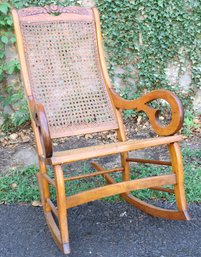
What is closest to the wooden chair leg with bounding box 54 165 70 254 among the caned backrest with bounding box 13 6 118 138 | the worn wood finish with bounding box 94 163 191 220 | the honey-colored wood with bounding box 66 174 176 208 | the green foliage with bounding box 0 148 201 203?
the honey-colored wood with bounding box 66 174 176 208

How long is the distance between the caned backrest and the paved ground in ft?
1.74

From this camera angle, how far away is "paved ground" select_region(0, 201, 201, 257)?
76.2 inches

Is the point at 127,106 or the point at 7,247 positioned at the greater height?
the point at 127,106

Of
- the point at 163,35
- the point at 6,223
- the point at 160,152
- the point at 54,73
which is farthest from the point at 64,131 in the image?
the point at 163,35

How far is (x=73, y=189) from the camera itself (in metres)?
2.67

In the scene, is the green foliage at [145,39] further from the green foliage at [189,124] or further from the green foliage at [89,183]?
the green foliage at [89,183]

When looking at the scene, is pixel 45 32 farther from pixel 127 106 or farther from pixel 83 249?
pixel 83 249

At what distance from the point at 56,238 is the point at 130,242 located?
0.39 metres

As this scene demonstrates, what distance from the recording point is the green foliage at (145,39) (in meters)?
3.70

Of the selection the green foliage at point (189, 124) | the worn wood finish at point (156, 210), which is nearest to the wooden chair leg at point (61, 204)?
the worn wood finish at point (156, 210)

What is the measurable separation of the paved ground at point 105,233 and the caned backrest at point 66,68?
532mm

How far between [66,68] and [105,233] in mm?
1114

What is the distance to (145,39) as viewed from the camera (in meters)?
3.80

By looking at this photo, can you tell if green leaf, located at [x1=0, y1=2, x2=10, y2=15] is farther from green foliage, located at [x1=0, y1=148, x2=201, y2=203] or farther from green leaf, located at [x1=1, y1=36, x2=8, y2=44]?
green foliage, located at [x1=0, y1=148, x2=201, y2=203]
